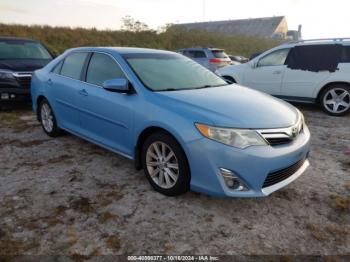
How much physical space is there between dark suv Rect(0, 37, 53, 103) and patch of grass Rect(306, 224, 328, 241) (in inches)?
253

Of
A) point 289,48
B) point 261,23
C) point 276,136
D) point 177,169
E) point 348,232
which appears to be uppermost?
point 261,23

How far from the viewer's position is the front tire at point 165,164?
9.89 ft

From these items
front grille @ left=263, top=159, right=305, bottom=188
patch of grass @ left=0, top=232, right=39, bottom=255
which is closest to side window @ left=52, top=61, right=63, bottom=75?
patch of grass @ left=0, top=232, right=39, bottom=255

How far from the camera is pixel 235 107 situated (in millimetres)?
3162

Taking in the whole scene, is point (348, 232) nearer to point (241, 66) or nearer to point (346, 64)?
point (346, 64)

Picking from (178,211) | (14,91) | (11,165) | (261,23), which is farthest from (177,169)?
(261,23)

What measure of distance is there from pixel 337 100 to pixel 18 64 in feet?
24.2

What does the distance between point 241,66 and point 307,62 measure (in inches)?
69.9

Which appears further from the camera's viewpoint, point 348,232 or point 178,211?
point 178,211

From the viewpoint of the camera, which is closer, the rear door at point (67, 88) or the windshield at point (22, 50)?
the rear door at point (67, 88)

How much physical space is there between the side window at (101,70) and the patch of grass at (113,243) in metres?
1.88

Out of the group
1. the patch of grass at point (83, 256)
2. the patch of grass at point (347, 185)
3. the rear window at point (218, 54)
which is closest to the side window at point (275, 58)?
the patch of grass at point (347, 185)

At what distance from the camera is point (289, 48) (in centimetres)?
756

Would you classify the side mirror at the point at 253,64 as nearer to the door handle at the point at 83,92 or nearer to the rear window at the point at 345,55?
the rear window at the point at 345,55
